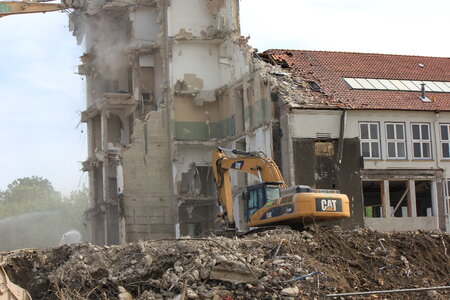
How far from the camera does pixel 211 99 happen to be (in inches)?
2144

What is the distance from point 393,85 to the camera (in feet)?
167

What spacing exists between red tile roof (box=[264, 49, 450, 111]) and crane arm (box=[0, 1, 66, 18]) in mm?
13874

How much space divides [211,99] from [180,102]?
1.95 m

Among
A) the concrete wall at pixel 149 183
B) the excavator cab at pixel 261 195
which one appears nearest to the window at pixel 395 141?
the concrete wall at pixel 149 183

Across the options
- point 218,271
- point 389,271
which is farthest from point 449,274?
point 218,271

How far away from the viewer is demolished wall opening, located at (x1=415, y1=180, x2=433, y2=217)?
48756mm

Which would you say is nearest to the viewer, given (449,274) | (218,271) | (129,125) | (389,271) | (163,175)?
(218,271)

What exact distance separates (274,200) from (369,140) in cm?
1716

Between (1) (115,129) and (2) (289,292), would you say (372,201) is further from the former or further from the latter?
(2) (289,292)

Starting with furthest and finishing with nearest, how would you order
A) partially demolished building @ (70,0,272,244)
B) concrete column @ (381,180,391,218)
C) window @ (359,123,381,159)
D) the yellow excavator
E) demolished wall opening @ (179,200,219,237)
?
demolished wall opening @ (179,200,219,237), partially demolished building @ (70,0,272,244), window @ (359,123,381,159), concrete column @ (381,180,391,218), the yellow excavator

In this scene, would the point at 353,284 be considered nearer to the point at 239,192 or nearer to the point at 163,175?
the point at 239,192

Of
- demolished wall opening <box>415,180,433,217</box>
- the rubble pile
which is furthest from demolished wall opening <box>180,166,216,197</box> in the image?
the rubble pile

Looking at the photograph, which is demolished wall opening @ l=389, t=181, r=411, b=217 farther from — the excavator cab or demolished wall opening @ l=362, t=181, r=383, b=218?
the excavator cab

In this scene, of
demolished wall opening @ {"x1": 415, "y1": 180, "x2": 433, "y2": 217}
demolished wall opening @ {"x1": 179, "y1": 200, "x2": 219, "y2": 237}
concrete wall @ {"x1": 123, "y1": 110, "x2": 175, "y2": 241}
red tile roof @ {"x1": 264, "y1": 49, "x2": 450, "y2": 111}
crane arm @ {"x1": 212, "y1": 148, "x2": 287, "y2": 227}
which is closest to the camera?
crane arm @ {"x1": 212, "y1": 148, "x2": 287, "y2": 227}
